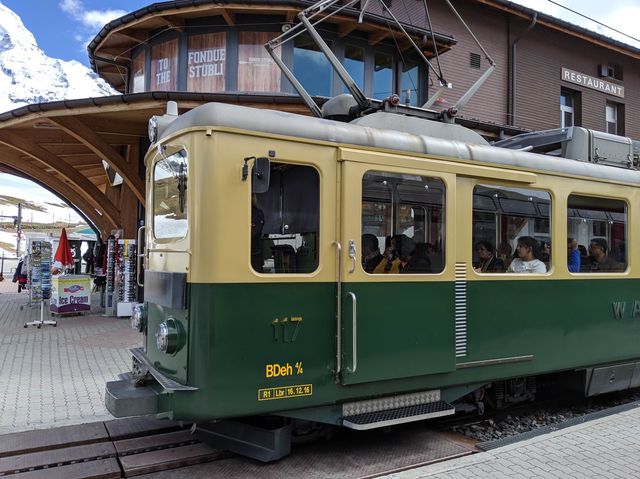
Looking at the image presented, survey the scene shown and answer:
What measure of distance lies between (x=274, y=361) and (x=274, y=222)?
0.98 meters

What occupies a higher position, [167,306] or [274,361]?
[167,306]

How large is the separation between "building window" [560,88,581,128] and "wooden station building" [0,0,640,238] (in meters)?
0.04

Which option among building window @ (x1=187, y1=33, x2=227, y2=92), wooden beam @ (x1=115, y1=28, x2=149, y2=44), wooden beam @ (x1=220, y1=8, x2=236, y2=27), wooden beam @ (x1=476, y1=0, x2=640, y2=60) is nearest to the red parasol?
building window @ (x1=187, y1=33, x2=227, y2=92)

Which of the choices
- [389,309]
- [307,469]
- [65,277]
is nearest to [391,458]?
[307,469]

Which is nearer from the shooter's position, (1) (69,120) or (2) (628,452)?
(2) (628,452)

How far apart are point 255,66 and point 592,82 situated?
39.0 ft

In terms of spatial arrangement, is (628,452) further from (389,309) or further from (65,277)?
(65,277)

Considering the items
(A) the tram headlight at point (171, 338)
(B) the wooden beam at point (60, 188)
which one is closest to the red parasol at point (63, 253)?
(B) the wooden beam at point (60, 188)

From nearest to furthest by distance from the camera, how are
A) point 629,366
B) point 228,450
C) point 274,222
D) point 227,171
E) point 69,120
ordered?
point 227,171
point 274,222
point 228,450
point 629,366
point 69,120

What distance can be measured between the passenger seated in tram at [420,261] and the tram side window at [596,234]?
1730 mm

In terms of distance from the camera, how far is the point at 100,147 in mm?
11430

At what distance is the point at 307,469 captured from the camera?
4.22 meters

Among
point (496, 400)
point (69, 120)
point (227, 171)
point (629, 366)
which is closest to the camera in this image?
point (227, 171)

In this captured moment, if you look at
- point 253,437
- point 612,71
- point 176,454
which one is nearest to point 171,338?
point 253,437
